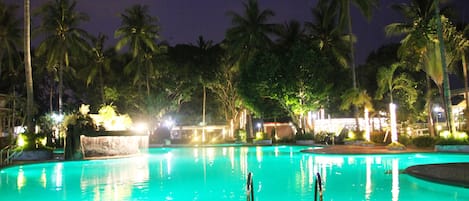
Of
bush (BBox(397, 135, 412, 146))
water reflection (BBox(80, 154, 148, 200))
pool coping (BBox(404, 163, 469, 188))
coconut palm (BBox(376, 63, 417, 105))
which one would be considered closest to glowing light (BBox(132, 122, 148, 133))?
water reflection (BBox(80, 154, 148, 200))

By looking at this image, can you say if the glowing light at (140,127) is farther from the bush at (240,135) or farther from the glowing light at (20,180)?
the glowing light at (20,180)

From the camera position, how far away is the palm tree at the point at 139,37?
43000 millimetres

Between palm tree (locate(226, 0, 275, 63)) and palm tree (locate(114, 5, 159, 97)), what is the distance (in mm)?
7932

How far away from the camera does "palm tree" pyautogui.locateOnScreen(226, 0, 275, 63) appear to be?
138ft

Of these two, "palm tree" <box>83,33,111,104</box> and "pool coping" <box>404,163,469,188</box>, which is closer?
"pool coping" <box>404,163,469,188</box>

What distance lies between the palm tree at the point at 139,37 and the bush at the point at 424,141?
26.2 metres

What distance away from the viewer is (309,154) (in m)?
25.0

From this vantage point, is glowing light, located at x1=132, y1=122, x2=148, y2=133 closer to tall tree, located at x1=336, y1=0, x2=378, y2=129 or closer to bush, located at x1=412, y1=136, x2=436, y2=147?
tall tree, located at x1=336, y1=0, x2=378, y2=129

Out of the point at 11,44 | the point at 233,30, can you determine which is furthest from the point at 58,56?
the point at 233,30

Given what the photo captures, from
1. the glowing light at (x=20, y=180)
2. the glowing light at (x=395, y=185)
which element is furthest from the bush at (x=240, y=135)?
the glowing light at (x=395, y=185)

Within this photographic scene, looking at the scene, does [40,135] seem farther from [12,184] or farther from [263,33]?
[263,33]

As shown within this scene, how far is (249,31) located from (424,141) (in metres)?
20.8

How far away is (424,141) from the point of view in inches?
1051

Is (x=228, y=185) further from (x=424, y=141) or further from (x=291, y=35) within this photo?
(x=291, y=35)
